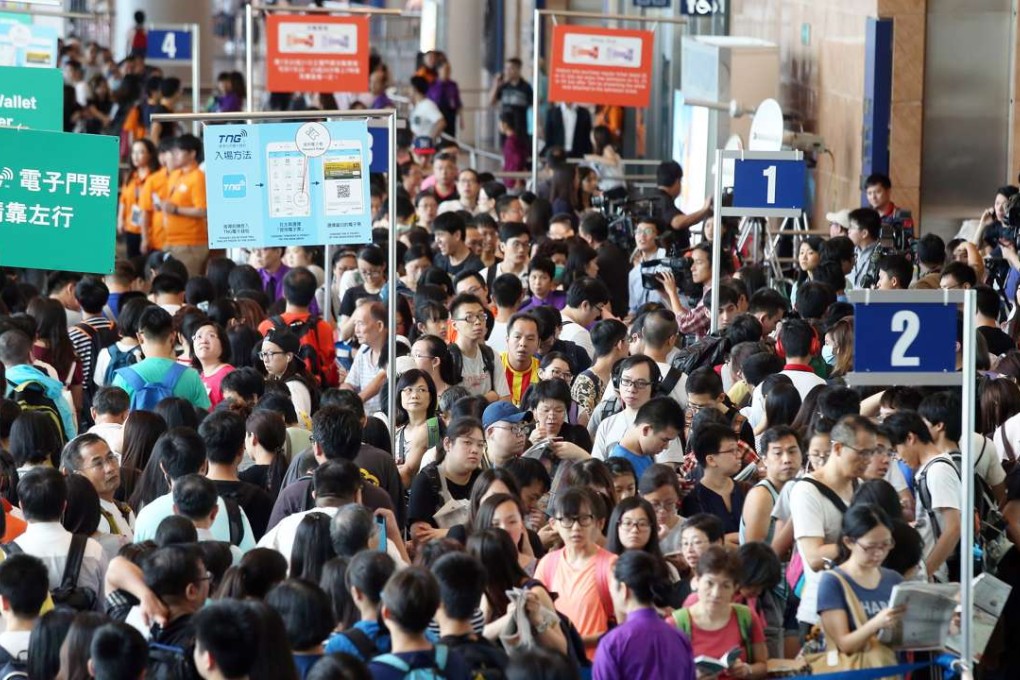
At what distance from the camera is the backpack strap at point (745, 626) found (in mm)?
6180

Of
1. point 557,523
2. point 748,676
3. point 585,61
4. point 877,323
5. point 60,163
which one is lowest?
point 748,676

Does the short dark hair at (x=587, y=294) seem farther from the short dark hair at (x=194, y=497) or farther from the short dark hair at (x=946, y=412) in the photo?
the short dark hair at (x=194, y=497)

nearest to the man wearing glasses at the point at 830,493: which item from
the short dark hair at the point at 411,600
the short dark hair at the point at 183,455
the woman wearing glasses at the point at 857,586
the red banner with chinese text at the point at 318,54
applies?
the woman wearing glasses at the point at 857,586

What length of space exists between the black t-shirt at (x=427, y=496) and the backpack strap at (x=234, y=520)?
0.87 meters

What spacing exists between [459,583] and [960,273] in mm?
6094

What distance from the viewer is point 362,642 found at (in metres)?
5.49

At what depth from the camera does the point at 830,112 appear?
17172 mm

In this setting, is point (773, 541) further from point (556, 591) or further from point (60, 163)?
point (60, 163)

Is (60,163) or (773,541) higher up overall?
(60,163)

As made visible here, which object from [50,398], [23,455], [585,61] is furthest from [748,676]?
[585,61]

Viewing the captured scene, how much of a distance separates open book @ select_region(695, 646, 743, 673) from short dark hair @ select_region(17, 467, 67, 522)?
2.32 metres

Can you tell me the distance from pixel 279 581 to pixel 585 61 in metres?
11.2

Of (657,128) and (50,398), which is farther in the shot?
(657,128)

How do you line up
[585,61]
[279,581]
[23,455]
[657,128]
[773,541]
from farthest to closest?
1. [657,128]
2. [585,61]
3. [23,455]
4. [773,541]
5. [279,581]
